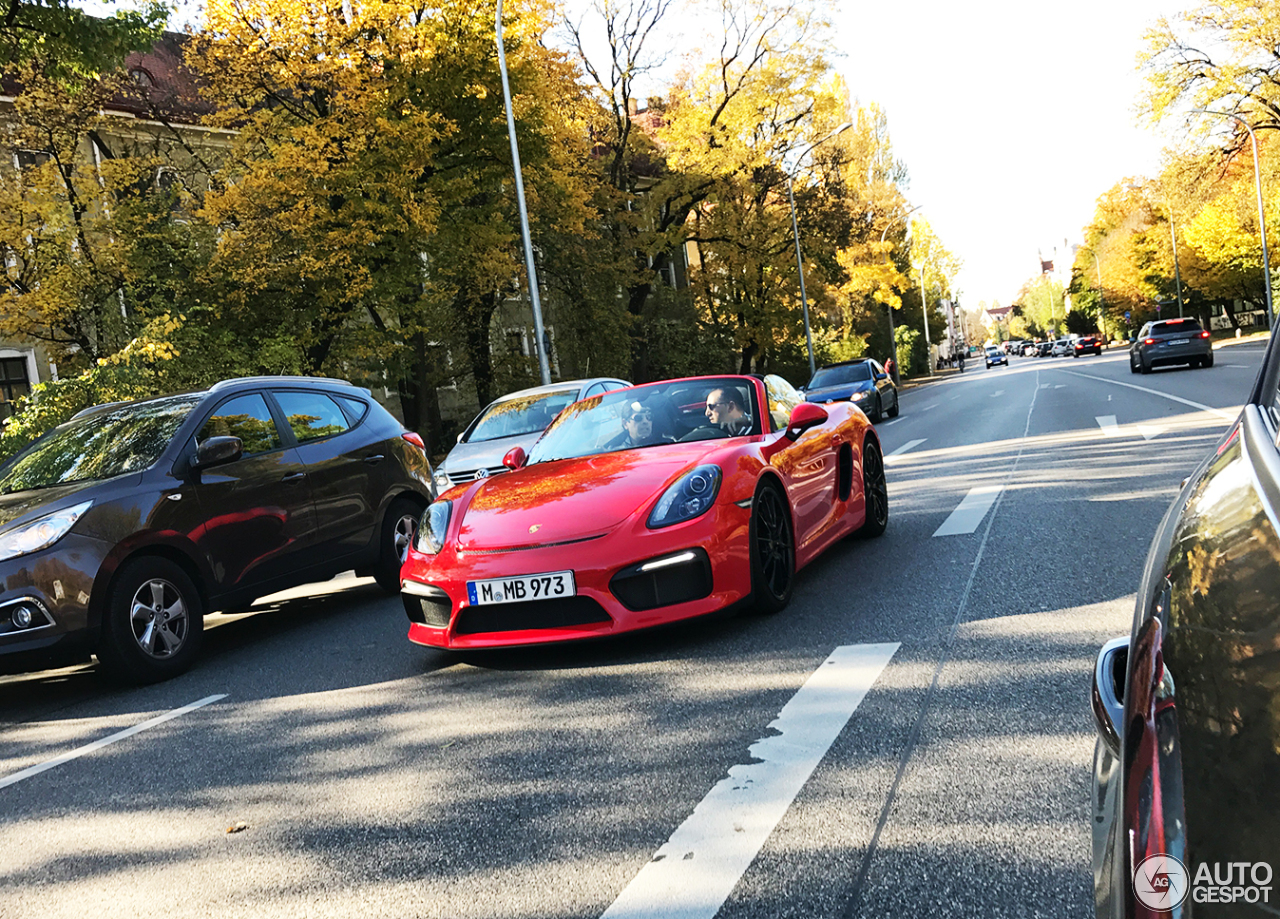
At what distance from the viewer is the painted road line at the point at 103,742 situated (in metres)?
4.49

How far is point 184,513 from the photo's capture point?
6.38 m

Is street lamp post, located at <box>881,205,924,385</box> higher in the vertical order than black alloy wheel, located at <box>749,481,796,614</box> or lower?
higher

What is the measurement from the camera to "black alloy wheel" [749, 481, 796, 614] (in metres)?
5.51

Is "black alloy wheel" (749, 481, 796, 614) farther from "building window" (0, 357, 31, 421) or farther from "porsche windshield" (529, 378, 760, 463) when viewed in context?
"building window" (0, 357, 31, 421)

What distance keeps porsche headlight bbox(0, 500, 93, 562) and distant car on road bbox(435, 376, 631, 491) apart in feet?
20.6

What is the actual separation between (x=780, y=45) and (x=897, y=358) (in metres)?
30.3

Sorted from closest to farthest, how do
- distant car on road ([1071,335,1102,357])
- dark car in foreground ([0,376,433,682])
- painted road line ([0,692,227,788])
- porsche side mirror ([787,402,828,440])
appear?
painted road line ([0,692,227,788]), dark car in foreground ([0,376,433,682]), porsche side mirror ([787,402,828,440]), distant car on road ([1071,335,1102,357])

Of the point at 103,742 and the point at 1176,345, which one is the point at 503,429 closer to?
the point at 103,742

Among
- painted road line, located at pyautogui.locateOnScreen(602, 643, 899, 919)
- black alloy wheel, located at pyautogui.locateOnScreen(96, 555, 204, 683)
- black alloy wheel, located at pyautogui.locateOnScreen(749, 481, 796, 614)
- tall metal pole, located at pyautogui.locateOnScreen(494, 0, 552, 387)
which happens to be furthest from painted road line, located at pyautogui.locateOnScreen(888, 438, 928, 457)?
painted road line, located at pyautogui.locateOnScreen(602, 643, 899, 919)

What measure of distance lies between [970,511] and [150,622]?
5.91m

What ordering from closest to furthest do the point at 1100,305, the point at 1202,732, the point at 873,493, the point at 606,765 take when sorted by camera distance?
the point at 1202,732
the point at 606,765
the point at 873,493
the point at 1100,305

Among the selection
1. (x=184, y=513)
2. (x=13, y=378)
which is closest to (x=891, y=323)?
(x=13, y=378)

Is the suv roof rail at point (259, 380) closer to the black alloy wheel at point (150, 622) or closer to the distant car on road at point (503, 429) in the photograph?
the black alloy wheel at point (150, 622)

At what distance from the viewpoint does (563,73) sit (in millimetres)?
28516
